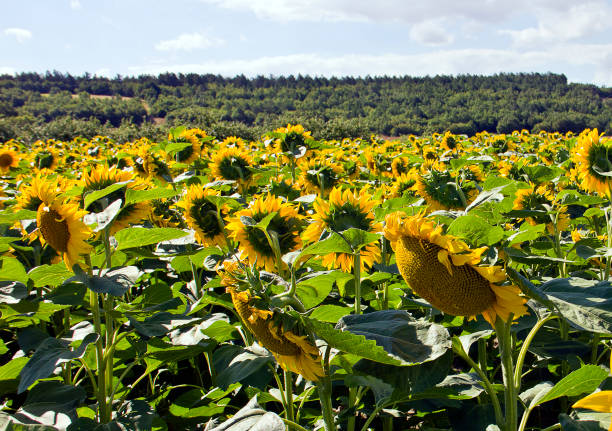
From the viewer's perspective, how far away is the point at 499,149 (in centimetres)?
697

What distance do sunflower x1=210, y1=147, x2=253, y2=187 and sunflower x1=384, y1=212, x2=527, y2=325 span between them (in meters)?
2.30

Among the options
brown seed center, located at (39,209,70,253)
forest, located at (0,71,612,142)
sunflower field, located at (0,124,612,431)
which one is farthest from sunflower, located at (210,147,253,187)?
forest, located at (0,71,612,142)

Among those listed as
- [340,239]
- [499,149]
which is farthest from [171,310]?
[499,149]

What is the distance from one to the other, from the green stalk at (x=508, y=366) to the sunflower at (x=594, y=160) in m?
1.65

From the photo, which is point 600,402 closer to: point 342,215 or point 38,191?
point 342,215

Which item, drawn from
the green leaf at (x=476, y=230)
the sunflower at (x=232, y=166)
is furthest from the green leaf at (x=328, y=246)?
the sunflower at (x=232, y=166)

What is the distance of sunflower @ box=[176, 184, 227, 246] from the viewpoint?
2.10 m

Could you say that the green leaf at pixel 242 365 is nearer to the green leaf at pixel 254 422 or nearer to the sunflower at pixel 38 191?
the green leaf at pixel 254 422

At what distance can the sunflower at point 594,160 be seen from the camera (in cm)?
235

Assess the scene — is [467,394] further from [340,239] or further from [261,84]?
[261,84]

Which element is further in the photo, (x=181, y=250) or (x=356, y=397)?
(x=181, y=250)

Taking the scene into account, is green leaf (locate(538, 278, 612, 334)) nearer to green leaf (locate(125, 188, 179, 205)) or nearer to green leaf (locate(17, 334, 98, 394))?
green leaf (locate(125, 188, 179, 205))

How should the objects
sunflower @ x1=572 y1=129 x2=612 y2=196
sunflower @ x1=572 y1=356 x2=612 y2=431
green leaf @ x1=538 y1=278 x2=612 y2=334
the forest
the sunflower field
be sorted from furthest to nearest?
the forest → sunflower @ x1=572 y1=129 x2=612 y2=196 → the sunflower field → green leaf @ x1=538 y1=278 x2=612 y2=334 → sunflower @ x1=572 y1=356 x2=612 y2=431

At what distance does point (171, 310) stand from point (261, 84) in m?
67.1
